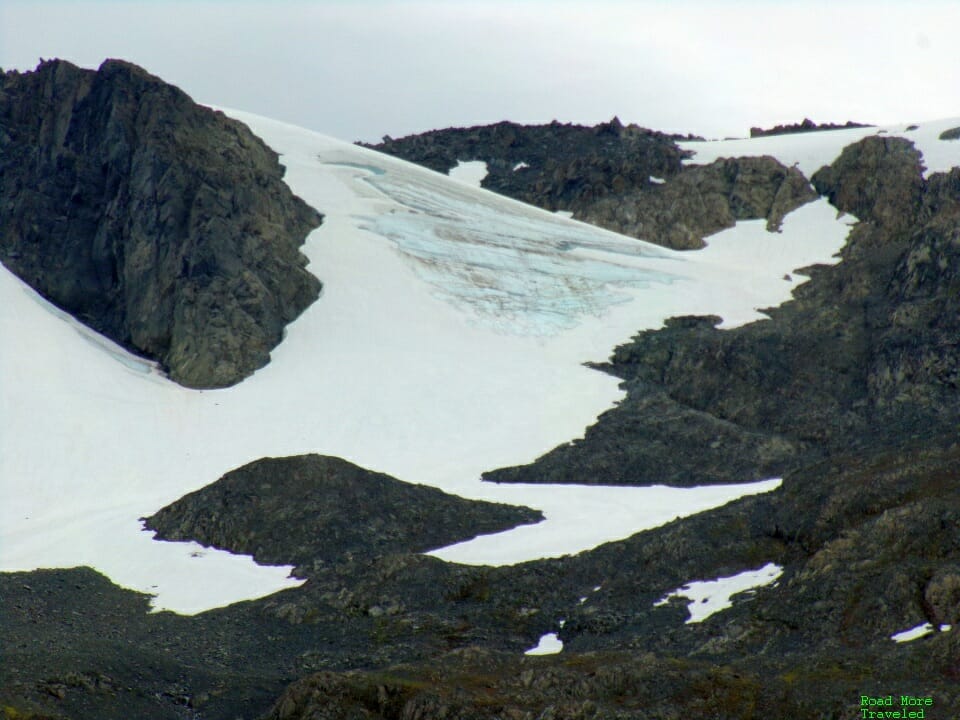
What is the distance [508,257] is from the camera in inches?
2785

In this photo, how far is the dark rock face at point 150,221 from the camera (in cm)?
5866

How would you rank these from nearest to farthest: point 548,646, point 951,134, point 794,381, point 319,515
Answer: point 548,646 < point 319,515 < point 794,381 < point 951,134

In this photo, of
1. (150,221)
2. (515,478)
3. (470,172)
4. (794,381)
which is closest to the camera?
(515,478)

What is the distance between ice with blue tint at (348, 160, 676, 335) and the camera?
2539 inches

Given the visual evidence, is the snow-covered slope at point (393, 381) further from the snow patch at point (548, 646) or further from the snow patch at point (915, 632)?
the snow patch at point (915, 632)

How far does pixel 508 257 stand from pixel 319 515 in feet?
117

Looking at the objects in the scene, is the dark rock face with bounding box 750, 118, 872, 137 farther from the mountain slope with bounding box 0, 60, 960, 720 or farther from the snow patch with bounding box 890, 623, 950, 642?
the snow patch with bounding box 890, 623, 950, 642

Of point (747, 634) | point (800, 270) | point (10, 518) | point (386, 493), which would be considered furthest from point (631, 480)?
point (800, 270)

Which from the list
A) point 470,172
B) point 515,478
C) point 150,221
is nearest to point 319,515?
point 515,478

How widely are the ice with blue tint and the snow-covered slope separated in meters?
0.16

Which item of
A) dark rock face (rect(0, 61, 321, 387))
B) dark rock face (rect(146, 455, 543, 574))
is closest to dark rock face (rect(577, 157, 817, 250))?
dark rock face (rect(0, 61, 321, 387))

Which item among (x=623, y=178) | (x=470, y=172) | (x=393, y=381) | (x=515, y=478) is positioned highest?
(x=470, y=172)

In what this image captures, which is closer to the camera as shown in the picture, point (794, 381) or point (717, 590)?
point (717, 590)

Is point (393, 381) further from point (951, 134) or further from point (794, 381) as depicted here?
point (951, 134)
